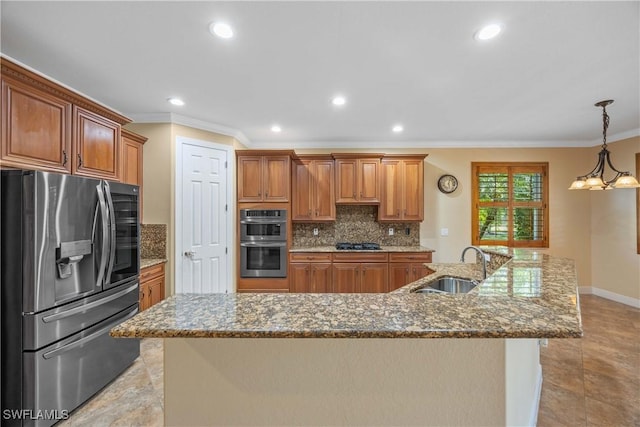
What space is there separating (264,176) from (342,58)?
7.41ft

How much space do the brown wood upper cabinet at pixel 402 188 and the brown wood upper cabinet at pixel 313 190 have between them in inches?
32.8

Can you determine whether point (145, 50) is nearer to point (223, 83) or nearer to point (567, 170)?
point (223, 83)

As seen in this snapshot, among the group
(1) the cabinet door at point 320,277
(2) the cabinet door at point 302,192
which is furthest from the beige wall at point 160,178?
(1) the cabinet door at point 320,277

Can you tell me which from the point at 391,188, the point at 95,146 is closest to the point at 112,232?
the point at 95,146

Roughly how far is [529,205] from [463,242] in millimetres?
1281

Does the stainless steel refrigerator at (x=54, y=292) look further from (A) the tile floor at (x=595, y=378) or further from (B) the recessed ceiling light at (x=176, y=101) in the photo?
(A) the tile floor at (x=595, y=378)

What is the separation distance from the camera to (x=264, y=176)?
3953mm

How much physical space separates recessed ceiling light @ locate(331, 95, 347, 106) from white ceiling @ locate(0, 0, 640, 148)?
0.25 ft

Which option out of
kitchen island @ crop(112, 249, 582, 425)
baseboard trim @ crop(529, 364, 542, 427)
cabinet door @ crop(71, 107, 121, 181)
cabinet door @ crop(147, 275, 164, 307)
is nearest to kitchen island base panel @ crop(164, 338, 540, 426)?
kitchen island @ crop(112, 249, 582, 425)

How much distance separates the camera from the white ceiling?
1.59m

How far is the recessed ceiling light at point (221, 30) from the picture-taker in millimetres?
1677

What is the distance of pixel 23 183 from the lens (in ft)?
5.05

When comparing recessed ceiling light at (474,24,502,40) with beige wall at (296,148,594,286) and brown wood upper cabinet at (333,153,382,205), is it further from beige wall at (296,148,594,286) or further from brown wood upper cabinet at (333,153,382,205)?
beige wall at (296,148,594,286)

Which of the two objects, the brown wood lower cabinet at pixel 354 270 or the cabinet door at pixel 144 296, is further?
the brown wood lower cabinet at pixel 354 270
